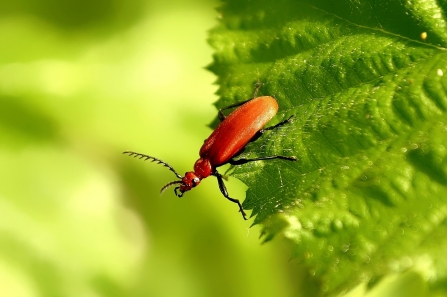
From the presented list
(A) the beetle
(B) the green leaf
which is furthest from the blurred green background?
(B) the green leaf

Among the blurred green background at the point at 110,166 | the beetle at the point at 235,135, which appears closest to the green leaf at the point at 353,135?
the beetle at the point at 235,135

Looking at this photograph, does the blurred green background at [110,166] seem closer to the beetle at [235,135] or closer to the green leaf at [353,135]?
the beetle at [235,135]

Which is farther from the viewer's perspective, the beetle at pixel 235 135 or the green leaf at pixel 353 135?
the beetle at pixel 235 135

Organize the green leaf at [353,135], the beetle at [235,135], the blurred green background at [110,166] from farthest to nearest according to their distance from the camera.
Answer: the blurred green background at [110,166]
the beetle at [235,135]
the green leaf at [353,135]

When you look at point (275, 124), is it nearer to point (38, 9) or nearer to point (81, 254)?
point (81, 254)

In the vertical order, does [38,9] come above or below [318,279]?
above

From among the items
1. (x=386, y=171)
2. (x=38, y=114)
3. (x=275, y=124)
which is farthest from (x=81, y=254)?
(x=386, y=171)
